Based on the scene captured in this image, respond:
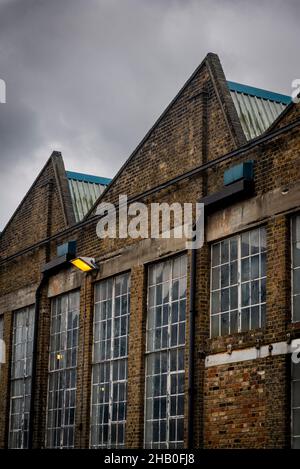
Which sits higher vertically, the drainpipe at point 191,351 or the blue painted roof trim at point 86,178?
the blue painted roof trim at point 86,178

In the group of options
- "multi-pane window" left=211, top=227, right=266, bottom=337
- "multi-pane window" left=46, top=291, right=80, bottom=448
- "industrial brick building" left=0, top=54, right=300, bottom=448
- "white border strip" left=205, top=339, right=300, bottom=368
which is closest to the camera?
"white border strip" left=205, top=339, right=300, bottom=368

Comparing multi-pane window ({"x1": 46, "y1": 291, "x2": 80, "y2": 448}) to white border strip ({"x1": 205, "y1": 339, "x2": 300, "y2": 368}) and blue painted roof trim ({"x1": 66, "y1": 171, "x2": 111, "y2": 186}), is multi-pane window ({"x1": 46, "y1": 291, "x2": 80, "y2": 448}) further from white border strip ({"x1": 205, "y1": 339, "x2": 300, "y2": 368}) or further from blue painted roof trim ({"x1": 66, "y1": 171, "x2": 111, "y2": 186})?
white border strip ({"x1": 205, "y1": 339, "x2": 300, "y2": 368})

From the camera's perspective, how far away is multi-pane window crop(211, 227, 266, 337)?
20.4 meters

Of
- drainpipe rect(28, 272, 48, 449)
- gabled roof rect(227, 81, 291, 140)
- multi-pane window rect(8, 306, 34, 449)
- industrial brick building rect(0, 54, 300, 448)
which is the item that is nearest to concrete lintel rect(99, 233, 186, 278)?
industrial brick building rect(0, 54, 300, 448)

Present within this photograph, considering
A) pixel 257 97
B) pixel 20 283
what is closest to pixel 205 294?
pixel 257 97

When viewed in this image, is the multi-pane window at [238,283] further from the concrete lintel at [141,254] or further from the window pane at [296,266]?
the concrete lintel at [141,254]

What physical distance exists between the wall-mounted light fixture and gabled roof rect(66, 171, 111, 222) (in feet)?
10.6

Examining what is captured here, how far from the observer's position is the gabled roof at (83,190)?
2940 centimetres

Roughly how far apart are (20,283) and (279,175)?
464 inches

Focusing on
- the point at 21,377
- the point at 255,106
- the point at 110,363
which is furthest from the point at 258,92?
the point at 21,377

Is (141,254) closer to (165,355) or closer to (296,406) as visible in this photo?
(165,355)

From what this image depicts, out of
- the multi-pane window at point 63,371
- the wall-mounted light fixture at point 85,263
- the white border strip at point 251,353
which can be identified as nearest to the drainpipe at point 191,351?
the white border strip at point 251,353

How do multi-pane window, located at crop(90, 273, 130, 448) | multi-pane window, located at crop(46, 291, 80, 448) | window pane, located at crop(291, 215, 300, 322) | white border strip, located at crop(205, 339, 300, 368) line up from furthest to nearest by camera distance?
multi-pane window, located at crop(46, 291, 80, 448) → multi-pane window, located at crop(90, 273, 130, 448) → window pane, located at crop(291, 215, 300, 322) → white border strip, located at crop(205, 339, 300, 368)

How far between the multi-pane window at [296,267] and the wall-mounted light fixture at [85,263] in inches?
280
